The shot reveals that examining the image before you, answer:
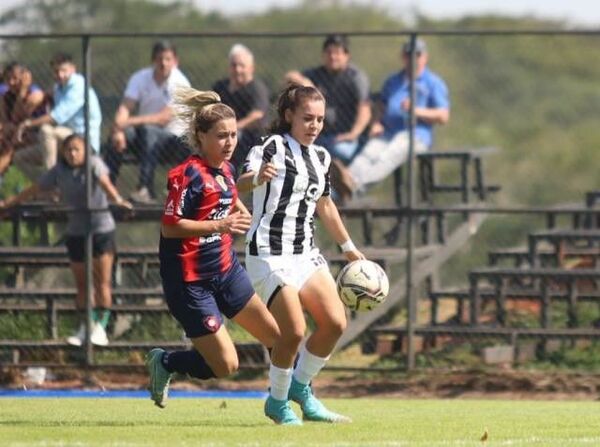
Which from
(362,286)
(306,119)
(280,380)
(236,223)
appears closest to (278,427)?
(280,380)

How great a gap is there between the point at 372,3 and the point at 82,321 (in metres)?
41.1

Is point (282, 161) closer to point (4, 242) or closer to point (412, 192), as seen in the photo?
point (412, 192)

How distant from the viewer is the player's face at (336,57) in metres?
18.9

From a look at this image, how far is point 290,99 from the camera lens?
13.3 meters

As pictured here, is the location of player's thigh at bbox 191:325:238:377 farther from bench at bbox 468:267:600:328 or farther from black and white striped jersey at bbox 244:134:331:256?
bench at bbox 468:267:600:328

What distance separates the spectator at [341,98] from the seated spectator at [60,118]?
200 centimetres

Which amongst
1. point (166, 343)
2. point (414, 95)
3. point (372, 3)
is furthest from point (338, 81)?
point (372, 3)

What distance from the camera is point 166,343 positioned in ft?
61.6

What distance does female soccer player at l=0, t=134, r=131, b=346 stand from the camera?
61.3ft

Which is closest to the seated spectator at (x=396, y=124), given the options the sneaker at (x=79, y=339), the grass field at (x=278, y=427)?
the sneaker at (x=79, y=339)

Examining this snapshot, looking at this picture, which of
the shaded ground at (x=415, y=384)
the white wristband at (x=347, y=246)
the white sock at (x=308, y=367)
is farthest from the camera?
the shaded ground at (x=415, y=384)

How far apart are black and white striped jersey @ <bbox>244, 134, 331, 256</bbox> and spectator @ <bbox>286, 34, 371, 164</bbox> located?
551cm

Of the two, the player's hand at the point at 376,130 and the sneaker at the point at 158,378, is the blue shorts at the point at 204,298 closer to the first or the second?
the sneaker at the point at 158,378

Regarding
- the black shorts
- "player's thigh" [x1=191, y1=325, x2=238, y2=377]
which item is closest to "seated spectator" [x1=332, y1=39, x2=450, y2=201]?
the black shorts
